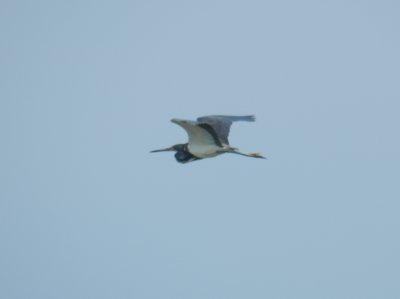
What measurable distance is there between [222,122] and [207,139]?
5.21ft

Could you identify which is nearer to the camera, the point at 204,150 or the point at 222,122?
the point at 204,150

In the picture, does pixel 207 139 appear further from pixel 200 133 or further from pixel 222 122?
pixel 222 122

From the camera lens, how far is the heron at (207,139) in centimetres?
3706

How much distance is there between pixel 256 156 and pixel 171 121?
404cm

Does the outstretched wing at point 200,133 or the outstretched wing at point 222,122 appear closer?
the outstretched wing at point 200,133

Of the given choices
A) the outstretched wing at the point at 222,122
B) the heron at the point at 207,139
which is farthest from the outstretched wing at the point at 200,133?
the outstretched wing at the point at 222,122

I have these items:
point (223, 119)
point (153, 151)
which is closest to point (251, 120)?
point (223, 119)

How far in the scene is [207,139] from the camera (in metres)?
37.7

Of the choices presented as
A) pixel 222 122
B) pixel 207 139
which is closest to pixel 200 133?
pixel 207 139

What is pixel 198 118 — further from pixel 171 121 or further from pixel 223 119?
pixel 171 121

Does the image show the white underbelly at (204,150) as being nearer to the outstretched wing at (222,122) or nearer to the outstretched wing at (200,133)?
the outstretched wing at (200,133)

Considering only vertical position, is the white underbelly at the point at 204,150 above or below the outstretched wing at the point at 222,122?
below

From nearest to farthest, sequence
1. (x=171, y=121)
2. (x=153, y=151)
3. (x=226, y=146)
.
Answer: (x=171, y=121), (x=226, y=146), (x=153, y=151)

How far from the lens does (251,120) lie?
39250mm
